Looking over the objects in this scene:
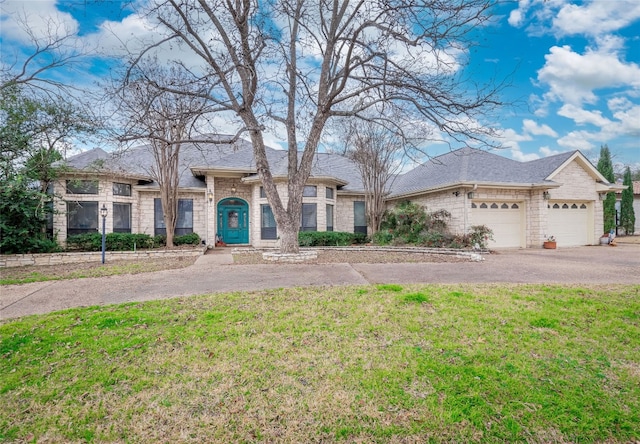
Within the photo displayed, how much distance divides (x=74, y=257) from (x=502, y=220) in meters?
17.8

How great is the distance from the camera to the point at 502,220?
13.9 m

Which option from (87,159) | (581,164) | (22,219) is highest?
(87,159)

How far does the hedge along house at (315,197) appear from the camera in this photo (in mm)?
12922

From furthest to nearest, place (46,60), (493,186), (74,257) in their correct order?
(493,186) < (74,257) < (46,60)

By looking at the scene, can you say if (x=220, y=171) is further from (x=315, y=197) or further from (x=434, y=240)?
(x=434, y=240)

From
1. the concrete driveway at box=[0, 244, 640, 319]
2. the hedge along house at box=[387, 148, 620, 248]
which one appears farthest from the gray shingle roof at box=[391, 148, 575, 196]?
the concrete driveway at box=[0, 244, 640, 319]

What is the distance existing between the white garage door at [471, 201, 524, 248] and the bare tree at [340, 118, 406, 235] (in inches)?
165

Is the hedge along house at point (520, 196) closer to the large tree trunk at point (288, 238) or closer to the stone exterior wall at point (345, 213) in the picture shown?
the stone exterior wall at point (345, 213)

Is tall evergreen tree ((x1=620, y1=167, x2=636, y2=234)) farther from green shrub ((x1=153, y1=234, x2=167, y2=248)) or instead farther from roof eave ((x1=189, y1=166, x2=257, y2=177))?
green shrub ((x1=153, y1=234, x2=167, y2=248))

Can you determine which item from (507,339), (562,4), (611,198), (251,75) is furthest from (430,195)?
(611,198)

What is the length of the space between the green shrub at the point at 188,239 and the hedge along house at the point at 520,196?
10.7 m

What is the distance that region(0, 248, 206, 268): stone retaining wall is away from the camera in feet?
32.9

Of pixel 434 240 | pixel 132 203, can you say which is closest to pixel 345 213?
pixel 434 240

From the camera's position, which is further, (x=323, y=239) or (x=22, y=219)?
(x=323, y=239)
